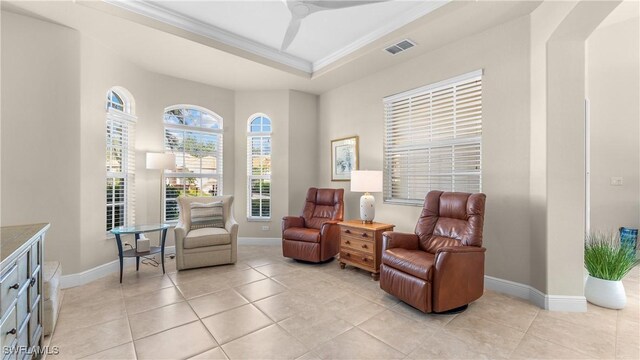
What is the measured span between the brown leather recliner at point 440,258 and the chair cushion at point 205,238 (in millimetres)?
2246

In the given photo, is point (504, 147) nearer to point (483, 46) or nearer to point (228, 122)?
point (483, 46)

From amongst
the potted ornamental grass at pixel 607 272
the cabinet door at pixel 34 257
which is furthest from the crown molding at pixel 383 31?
the cabinet door at pixel 34 257

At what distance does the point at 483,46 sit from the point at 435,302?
2.82 metres

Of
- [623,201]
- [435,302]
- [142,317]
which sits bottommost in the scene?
[142,317]

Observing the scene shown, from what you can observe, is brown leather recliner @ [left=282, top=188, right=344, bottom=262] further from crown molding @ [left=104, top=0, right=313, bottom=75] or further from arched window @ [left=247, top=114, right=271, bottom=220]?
crown molding @ [left=104, top=0, right=313, bottom=75]

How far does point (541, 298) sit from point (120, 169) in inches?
209

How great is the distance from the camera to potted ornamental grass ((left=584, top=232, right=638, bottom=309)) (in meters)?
2.56

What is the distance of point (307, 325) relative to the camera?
2293 mm

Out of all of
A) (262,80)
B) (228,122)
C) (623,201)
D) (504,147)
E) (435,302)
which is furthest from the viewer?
(228,122)

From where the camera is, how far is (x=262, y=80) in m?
4.63

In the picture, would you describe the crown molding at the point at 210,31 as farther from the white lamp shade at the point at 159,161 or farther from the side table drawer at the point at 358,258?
the side table drawer at the point at 358,258

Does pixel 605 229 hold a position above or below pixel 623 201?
below

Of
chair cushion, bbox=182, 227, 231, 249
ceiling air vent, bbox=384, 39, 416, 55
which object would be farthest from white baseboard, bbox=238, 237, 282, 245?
ceiling air vent, bbox=384, 39, 416, 55

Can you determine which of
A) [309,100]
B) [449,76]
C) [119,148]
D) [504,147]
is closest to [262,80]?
[309,100]
